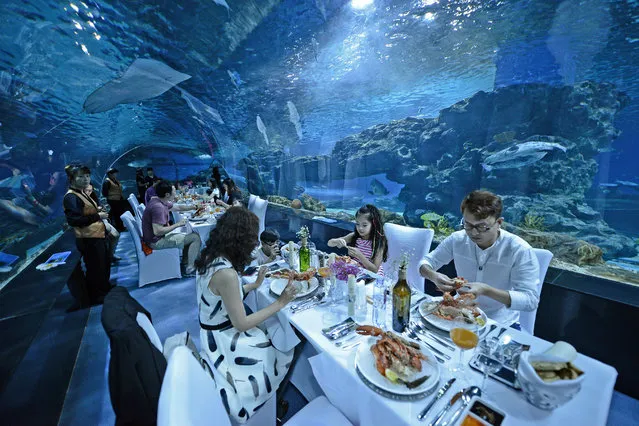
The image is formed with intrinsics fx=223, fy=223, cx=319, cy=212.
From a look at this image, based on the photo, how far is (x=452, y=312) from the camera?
49.4 inches

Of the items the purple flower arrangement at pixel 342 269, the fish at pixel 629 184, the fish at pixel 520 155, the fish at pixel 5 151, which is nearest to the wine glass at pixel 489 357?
the purple flower arrangement at pixel 342 269

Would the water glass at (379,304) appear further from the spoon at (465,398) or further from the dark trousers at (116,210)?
the dark trousers at (116,210)

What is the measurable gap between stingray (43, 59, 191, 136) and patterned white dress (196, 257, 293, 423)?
618cm

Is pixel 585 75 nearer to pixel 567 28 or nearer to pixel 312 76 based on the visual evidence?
pixel 567 28

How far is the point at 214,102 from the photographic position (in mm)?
7066

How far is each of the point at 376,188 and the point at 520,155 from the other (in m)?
3.28

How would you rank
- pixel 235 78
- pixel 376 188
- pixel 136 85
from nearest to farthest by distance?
pixel 235 78 → pixel 136 85 → pixel 376 188

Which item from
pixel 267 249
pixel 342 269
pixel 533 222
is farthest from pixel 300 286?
pixel 533 222

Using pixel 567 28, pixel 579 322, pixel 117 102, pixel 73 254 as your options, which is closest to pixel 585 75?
pixel 567 28

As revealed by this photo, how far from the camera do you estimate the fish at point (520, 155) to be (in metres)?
3.80

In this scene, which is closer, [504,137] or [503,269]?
[503,269]

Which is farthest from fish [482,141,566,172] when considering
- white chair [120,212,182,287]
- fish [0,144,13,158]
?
fish [0,144,13,158]

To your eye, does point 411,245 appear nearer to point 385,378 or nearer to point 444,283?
point 444,283

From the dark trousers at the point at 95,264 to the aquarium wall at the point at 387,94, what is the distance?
36.1 inches
